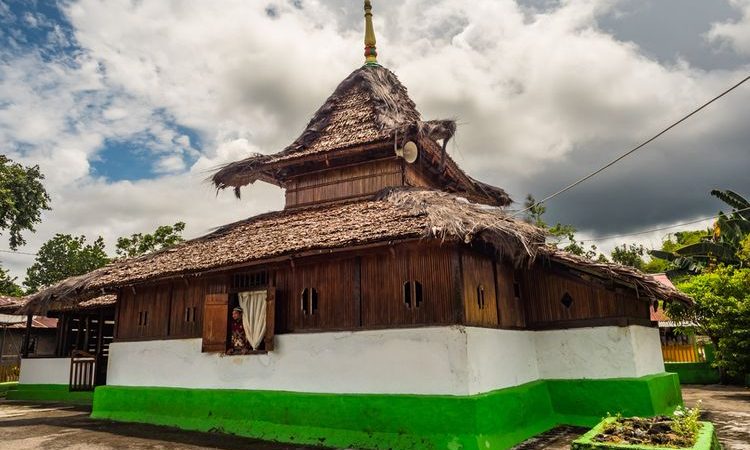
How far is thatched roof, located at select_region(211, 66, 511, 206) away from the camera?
11633mm

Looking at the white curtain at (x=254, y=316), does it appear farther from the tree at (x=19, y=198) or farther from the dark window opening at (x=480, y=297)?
the tree at (x=19, y=198)

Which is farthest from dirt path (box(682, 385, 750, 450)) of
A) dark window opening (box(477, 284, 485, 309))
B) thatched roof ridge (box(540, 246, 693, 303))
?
dark window opening (box(477, 284, 485, 309))

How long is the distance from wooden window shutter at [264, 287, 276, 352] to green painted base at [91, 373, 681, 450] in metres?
0.94

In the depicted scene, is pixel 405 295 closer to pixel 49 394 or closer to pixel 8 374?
pixel 49 394

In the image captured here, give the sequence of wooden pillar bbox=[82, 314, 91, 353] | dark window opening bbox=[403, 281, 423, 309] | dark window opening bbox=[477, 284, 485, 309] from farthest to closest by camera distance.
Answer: wooden pillar bbox=[82, 314, 91, 353]
dark window opening bbox=[477, 284, 485, 309]
dark window opening bbox=[403, 281, 423, 309]

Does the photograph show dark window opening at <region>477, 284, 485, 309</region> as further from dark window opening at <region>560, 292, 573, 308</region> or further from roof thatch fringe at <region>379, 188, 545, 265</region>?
dark window opening at <region>560, 292, 573, 308</region>

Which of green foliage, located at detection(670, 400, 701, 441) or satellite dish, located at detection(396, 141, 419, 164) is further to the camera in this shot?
satellite dish, located at detection(396, 141, 419, 164)

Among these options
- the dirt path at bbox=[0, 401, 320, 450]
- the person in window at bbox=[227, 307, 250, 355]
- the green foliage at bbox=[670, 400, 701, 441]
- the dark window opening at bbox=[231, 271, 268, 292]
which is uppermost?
the dark window opening at bbox=[231, 271, 268, 292]

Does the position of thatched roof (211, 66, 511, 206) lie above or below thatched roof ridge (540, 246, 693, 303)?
above

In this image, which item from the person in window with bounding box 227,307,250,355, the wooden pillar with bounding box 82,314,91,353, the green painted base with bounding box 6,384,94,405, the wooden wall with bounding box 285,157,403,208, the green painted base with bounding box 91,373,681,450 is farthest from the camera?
the wooden pillar with bounding box 82,314,91,353

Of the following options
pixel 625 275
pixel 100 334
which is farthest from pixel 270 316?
pixel 100 334

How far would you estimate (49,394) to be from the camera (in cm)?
1730

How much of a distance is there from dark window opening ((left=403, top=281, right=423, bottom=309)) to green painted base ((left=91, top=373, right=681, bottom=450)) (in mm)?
1503

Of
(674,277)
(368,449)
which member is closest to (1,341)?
(368,449)
